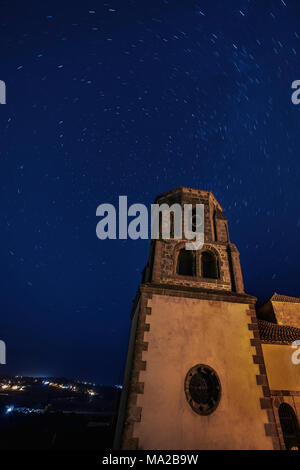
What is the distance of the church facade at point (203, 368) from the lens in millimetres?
7570

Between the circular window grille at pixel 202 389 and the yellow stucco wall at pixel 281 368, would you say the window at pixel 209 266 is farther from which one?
the circular window grille at pixel 202 389

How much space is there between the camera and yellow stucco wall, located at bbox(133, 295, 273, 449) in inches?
295

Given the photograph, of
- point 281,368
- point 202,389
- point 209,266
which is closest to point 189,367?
point 202,389

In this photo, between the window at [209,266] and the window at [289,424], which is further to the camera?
the window at [209,266]

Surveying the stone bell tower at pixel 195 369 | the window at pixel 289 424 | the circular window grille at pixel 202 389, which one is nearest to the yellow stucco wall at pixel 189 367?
the stone bell tower at pixel 195 369

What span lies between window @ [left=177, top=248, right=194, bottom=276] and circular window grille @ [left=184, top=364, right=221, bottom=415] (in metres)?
4.48

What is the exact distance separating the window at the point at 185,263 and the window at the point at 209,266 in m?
0.66

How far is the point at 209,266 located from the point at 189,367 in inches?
207

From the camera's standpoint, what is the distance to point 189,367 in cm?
855

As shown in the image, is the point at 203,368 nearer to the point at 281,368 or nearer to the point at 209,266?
the point at 281,368

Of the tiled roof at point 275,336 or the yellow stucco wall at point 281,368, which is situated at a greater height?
the tiled roof at point 275,336
